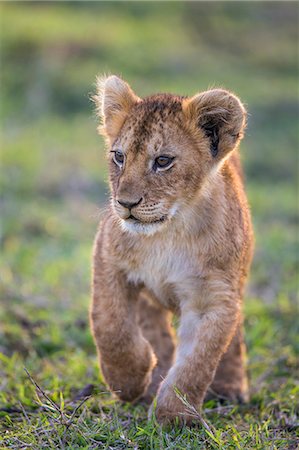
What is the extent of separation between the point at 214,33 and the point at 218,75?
3.82 m

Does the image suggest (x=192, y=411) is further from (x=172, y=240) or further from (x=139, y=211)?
(x=139, y=211)

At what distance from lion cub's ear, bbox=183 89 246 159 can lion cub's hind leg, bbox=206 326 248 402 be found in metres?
1.40

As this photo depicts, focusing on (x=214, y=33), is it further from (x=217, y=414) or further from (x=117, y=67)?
(x=217, y=414)

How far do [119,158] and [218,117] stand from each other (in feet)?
1.95

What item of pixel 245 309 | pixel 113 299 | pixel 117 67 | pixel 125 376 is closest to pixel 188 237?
pixel 113 299

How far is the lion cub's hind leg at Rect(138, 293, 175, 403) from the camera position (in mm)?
5352

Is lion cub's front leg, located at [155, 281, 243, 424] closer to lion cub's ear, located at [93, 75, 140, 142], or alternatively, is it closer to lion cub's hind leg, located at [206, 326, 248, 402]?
lion cub's hind leg, located at [206, 326, 248, 402]

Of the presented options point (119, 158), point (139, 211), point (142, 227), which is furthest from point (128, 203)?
point (119, 158)

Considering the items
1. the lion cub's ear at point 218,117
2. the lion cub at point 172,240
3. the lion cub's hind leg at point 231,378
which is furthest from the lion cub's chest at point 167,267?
the lion cub's hind leg at point 231,378

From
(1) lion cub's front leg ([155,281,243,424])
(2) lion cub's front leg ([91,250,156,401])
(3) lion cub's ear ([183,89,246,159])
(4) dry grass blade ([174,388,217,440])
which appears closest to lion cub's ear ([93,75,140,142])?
(3) lion cub's ear ([183,89,246,159])

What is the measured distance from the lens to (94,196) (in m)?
11.6

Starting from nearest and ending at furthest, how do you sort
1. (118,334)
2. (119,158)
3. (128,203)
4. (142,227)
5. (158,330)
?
(128,203) < (142,227) < (119,158) < (118,334) < (158,330)

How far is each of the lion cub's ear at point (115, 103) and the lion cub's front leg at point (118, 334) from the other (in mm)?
780

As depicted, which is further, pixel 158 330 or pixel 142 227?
pixel 158 330
